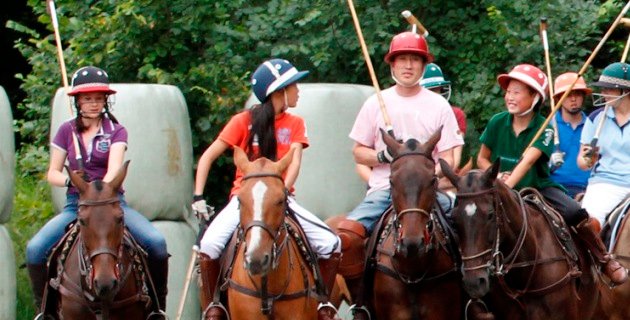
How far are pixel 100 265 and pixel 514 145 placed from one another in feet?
11.0

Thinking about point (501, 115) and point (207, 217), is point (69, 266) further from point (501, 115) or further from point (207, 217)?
point (501, 115)

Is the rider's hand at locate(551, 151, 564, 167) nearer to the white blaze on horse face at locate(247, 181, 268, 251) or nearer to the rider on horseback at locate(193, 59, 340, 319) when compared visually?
the rider on horseback at locate(193, 59, 340, 319)

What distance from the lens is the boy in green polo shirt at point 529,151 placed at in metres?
12.3

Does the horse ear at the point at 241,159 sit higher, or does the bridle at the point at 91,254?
the horse ear at the point at 241,159

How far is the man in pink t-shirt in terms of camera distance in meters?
12.2

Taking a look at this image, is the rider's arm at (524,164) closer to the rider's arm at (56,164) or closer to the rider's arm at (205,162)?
the rider's arm at (205,162)

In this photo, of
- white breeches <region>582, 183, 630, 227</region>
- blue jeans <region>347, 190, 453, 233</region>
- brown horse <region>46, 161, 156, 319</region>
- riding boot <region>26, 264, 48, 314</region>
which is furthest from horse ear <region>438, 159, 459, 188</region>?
riding boot <region>26, 264, 48, 314</region>

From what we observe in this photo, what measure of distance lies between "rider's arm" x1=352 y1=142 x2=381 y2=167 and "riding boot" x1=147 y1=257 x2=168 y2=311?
5.30 ft

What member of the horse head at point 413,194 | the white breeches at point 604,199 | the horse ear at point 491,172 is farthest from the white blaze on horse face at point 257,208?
the white breeches at point 604,199

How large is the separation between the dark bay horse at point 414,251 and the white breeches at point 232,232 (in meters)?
0.43

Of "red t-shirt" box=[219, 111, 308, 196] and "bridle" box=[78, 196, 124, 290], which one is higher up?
"red t-shirt" box=[219, 111, 308, 196]

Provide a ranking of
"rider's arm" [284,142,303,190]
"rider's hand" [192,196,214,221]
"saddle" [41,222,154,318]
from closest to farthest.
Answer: "rider's arm" [284,142,303,190], "saddle" [41,222,154,318], "rider's hand" [192,196,214,221]

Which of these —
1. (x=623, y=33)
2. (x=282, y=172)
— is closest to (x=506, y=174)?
(x=282, y=172)

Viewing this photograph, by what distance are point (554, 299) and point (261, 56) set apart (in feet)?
17.9
